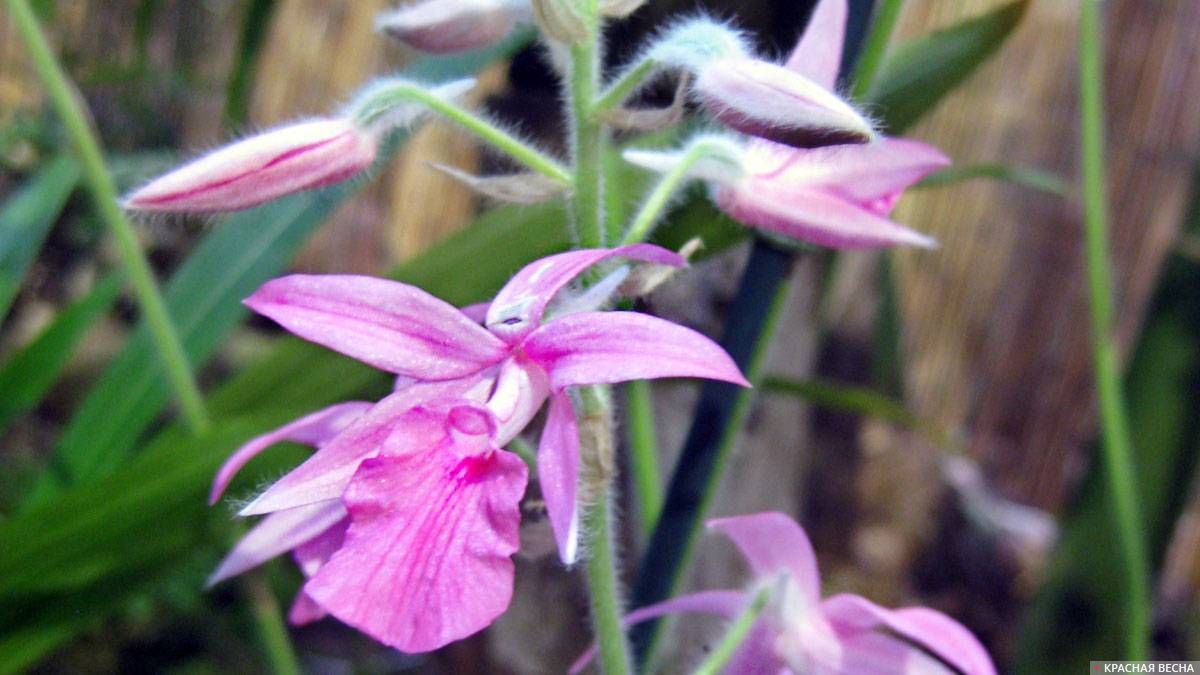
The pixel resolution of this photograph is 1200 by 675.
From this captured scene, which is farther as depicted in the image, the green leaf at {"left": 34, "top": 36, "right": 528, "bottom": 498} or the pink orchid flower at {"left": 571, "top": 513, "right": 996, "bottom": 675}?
the green leaf at {"left": 34, "top": 36, "right": 528, "bottom": 498}

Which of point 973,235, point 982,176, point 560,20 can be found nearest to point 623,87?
point 560,20

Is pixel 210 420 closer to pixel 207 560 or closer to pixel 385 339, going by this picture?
pixel 385 339

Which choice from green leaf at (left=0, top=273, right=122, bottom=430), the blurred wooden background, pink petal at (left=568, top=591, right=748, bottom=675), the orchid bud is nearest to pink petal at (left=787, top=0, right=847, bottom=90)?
the orchid bud

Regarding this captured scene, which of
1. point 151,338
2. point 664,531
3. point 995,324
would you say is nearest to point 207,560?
point 151,338

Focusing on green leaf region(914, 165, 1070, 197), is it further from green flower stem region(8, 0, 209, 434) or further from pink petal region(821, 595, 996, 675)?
green flower stem region(8, 0, 209, 434)

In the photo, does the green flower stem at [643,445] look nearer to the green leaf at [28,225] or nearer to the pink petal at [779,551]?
the pink petal at [779,551]
